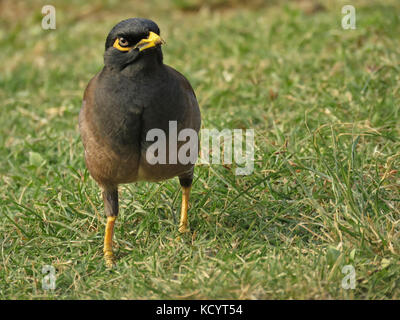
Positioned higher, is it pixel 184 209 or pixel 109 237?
pixel 184 209

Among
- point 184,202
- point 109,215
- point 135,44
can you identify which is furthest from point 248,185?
point 135,44

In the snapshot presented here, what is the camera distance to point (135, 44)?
2.84m

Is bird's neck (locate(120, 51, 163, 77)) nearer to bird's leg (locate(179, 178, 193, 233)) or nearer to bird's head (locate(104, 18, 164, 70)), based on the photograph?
bird's head (locate(104, 18, 164, 70))

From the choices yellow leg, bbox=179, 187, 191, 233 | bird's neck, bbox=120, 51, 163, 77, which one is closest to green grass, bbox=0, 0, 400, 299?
yellow leg, bbox=179, 187, 191, 233

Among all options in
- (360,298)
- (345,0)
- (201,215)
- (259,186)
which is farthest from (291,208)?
(345,0)

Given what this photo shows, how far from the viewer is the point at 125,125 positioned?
9.47 ft

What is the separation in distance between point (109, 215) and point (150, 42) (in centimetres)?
104

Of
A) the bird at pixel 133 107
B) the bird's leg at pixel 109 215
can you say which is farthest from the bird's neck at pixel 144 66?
the bird's leg at pixel 109 215

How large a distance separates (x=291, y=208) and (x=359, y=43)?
2574 millimetres

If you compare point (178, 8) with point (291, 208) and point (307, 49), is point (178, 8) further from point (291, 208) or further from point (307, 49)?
point (291, 208)

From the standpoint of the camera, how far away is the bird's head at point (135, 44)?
280 cm

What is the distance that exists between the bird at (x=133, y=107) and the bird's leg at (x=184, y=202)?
320mm

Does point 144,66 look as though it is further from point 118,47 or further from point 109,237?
point 109,237

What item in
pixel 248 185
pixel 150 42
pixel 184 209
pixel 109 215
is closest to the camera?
pixel 150 42
